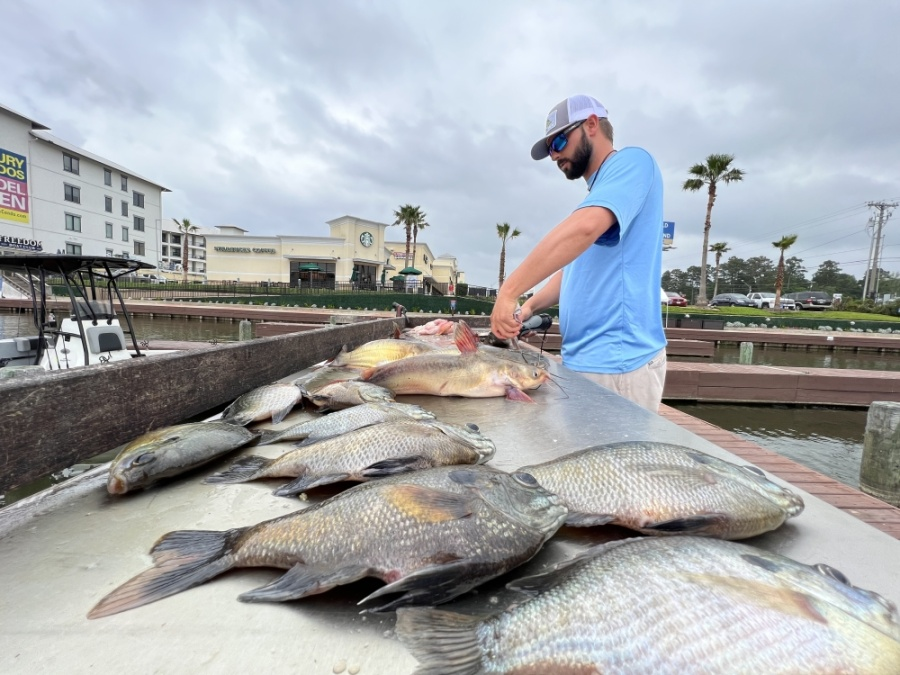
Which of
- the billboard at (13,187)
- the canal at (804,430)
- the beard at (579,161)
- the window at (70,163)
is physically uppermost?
the window at (70,163)

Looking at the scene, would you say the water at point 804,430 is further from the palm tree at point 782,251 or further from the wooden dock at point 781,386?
the palm tree at point 782,251

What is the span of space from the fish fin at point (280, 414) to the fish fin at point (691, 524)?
5.72 ft

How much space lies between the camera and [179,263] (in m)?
81.9

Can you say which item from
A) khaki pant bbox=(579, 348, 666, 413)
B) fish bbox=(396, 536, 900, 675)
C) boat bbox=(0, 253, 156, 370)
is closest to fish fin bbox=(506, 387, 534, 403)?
khaki pant bbox=(579, 348, 666, 413)

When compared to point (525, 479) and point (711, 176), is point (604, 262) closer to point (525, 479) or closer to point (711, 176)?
point (525, 479)

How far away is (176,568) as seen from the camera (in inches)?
40.4

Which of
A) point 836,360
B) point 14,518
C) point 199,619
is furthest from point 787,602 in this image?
point 836,360

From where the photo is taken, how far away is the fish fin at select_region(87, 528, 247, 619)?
3.04 ft

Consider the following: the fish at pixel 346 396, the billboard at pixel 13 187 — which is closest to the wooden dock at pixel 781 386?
the fish at pixel 346 396

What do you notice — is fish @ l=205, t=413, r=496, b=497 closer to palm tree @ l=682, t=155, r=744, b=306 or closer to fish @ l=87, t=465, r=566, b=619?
fish @ l=87, t=465, r=566, b=619

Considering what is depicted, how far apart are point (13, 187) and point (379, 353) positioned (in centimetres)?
4752

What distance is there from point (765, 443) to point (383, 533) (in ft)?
31.5

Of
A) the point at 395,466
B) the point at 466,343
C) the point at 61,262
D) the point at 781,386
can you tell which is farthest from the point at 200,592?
the point at 781,386

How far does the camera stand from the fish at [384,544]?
36.2 inches
